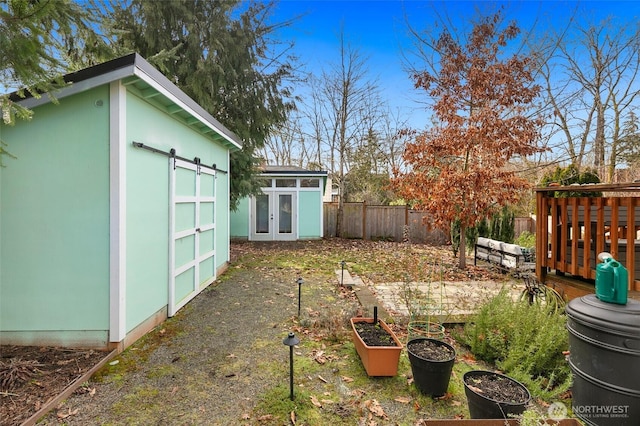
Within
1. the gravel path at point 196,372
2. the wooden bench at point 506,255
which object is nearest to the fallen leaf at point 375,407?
the gravel path at point 196,372

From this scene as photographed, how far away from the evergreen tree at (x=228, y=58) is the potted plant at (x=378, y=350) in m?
6.76

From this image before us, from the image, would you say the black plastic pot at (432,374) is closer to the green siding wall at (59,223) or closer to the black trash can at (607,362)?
the black trash can at (607,362)

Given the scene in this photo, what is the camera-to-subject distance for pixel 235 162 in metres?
9.02

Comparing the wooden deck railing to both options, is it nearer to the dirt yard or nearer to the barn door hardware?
the dirt yard

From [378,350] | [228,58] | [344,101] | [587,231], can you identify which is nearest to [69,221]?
[378,350]

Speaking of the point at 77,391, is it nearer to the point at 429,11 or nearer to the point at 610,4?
the point at 429,11

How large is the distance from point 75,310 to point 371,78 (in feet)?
46.2

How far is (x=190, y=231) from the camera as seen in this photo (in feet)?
17.2

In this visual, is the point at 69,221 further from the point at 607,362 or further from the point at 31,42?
the point at 607,362

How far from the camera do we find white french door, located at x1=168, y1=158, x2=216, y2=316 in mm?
4598

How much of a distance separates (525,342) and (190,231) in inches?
188

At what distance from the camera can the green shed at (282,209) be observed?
12.8 metres

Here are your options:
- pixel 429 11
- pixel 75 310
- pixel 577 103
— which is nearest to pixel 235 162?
pixel 75 310

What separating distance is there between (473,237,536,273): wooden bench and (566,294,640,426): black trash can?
4.39m
